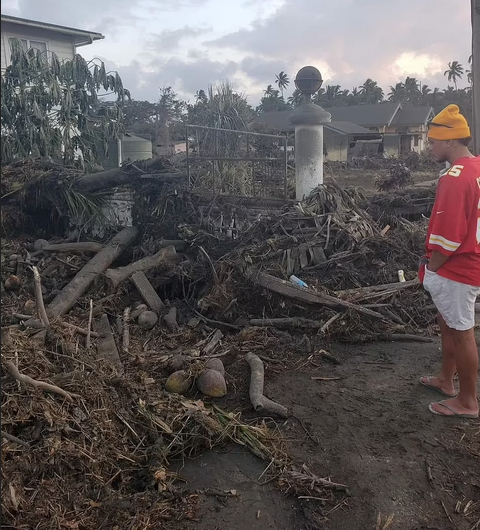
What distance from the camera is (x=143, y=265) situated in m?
7.16

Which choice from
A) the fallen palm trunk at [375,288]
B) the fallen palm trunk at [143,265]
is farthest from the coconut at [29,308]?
the fallen palm trunk at [375,288]

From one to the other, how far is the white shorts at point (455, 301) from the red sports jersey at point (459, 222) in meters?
0.06

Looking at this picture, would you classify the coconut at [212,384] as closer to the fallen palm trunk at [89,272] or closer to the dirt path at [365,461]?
the dirt path at [365,461]

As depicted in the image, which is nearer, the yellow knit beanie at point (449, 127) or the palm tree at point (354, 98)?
the yellow knit beanie at point (449, 127)

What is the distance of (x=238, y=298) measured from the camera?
6.35 meters

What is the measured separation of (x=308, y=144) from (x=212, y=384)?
16.2ft

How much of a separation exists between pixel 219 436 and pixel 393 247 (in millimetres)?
4566

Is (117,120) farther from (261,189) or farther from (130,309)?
(130,309)

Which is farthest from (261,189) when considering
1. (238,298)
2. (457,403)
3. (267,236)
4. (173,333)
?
(457,403)

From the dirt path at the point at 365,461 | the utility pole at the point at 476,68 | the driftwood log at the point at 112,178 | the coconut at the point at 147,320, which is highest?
the utility pole at the point at 476,68

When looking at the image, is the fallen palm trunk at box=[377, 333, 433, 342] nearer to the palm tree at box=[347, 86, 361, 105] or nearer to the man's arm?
the man's arm

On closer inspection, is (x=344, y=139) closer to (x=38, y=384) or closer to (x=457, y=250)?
(x=457, y=250)

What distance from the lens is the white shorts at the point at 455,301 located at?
3.79 m

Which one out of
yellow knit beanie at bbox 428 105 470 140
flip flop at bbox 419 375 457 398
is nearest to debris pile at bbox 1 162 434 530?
flip flop at bbox 419 375 457 398
